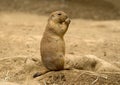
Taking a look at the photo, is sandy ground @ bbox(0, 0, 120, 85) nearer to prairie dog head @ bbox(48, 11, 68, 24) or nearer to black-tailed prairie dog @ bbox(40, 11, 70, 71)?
black-tailed prairie dog @ bbox(40, 11, 70, 71)

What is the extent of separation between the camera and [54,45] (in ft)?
19.2

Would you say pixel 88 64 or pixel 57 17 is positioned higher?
pixel 57 17

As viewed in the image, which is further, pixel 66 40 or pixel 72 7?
pixel 72 7

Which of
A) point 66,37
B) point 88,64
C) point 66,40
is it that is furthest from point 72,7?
point 88,64

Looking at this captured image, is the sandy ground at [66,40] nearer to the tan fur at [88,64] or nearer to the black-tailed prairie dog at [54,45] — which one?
the black-tailed prairie dog at [54,45]

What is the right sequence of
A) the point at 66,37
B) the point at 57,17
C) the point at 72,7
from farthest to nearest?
the point at 72,7 → the point at 66,37 → the point at 57,17

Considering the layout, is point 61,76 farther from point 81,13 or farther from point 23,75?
point 81,13

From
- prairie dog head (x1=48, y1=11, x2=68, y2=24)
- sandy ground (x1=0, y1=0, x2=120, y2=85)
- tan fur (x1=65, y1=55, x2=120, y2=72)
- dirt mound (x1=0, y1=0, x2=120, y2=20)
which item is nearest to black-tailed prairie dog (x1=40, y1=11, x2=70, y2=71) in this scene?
prairie dog head (x1=48, y1=11, x2=68, y2=24)

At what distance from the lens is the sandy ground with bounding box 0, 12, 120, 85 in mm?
5691

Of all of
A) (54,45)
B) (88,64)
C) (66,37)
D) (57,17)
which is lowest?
(88,64)

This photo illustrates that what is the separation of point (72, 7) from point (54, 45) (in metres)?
9.69

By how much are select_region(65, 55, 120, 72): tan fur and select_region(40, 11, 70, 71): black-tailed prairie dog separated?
2.26ft

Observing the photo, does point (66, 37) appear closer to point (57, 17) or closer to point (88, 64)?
point (88, 64)

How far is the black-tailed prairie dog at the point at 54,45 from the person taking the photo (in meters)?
5.86
